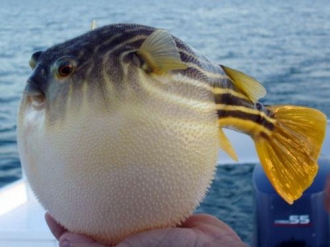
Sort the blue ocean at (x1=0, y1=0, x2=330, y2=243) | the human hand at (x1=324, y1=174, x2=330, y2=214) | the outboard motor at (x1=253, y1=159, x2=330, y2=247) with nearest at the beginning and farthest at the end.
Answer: the human hand at (x1=324, y1=174, x2=330, y2=214) → the outboard motor at (x1=253, y1=159, x2=330, y2=247) → the blue ocean at (x1=0, y1=0, x2=330, y2=243)

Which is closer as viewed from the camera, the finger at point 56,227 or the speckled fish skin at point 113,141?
the speckled fish skin at point 113,141

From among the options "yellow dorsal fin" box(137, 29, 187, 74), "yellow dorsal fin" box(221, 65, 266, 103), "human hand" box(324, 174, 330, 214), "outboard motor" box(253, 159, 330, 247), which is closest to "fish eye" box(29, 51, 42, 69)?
"yellow dorsal fin" box(137, 29, 187, 74)

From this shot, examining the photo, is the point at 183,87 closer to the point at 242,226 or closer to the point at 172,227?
the point at 172,227

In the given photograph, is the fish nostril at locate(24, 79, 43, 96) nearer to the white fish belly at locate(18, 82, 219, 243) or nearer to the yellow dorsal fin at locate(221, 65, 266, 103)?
the white fish belly at locate(18, 82, 219, 243)

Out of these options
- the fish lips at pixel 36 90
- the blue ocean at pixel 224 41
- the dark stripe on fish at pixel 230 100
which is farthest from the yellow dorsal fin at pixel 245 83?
the blue ocean at pixel 224 41

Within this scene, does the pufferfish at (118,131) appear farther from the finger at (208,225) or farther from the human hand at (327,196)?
the human hand at (327,196)

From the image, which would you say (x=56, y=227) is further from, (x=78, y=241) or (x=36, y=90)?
(x=36, y=90)

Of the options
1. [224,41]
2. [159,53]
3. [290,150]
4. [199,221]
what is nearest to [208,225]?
[199,221]
